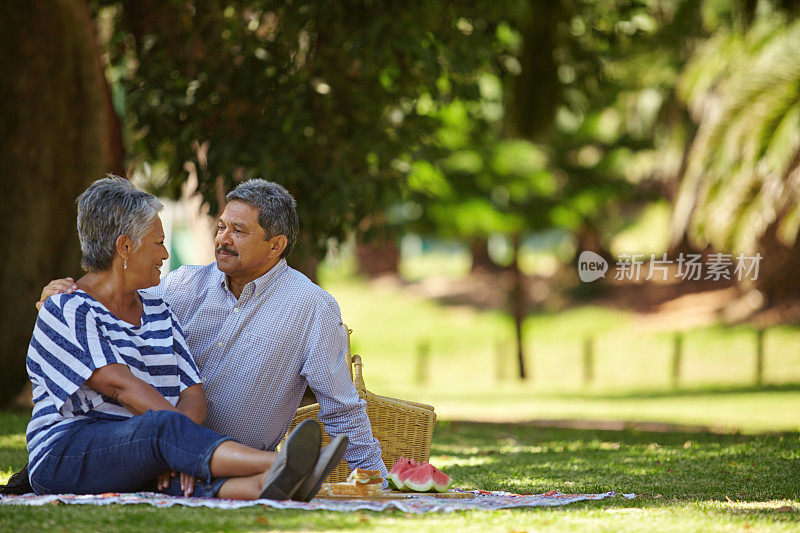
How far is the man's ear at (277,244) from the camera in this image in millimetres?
4969

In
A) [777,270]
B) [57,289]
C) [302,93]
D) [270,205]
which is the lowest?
[57,289]

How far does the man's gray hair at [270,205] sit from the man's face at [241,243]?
0.03 m

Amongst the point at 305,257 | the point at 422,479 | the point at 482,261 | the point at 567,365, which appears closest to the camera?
the point at 422,479

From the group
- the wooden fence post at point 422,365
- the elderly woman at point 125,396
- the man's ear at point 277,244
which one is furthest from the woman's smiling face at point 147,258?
the wooden fence post at point 422,365

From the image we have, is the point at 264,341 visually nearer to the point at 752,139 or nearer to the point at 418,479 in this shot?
the point at 418,479

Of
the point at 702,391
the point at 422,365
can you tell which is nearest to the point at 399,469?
the point at 702,391

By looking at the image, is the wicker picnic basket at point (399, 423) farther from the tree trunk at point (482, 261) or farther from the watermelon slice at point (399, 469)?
the tree trunk at point (482, 261)

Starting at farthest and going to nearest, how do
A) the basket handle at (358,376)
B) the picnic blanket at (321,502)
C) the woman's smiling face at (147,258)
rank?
the basket handle at (358,376), the woman's smiling face at (147,258), the picnic blanket at (321,502)

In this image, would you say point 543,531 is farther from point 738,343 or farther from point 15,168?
point 738,343

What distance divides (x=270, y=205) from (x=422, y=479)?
1477mm

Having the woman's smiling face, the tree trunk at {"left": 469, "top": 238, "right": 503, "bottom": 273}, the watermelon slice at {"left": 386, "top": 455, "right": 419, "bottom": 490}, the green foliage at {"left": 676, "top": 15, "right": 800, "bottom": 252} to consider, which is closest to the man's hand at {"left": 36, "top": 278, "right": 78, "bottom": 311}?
the woman's smiling face

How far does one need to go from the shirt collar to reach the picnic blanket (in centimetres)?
105

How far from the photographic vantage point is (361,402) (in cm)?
491

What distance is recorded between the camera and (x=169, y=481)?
4297mm
